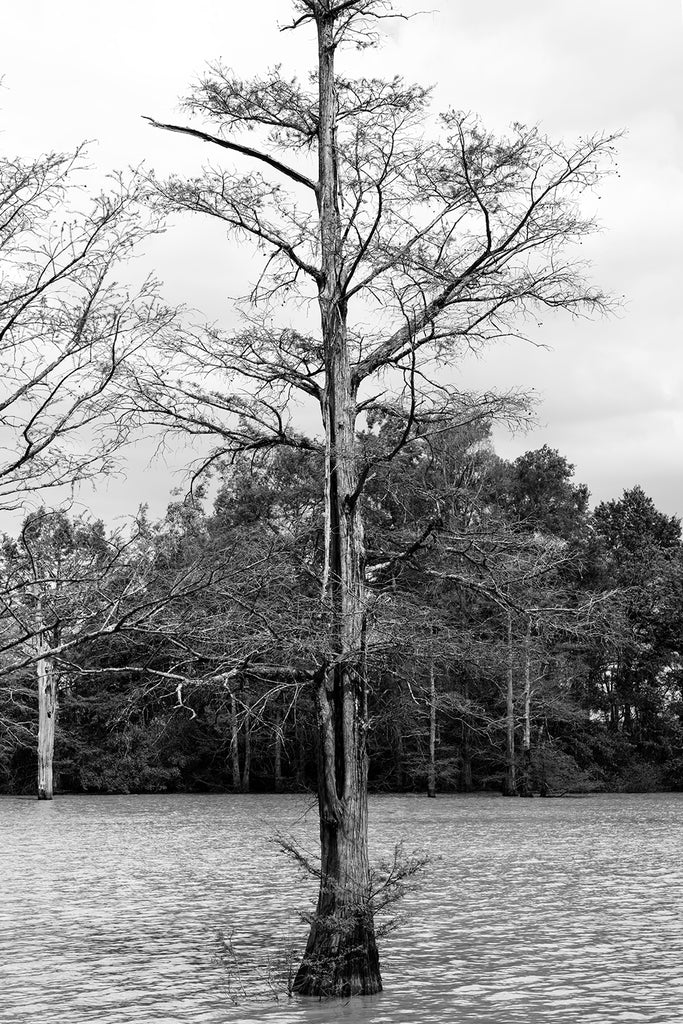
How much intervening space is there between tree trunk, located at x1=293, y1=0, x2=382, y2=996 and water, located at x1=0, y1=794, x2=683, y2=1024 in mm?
368

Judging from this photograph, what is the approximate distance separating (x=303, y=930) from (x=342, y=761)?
20.9 feet

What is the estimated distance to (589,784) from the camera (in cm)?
7100

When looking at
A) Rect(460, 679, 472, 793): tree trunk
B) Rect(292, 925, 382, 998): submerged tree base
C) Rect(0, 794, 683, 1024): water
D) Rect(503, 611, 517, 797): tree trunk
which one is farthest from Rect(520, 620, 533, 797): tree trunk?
Rect(292, 925, 382, 998): submerged tree base

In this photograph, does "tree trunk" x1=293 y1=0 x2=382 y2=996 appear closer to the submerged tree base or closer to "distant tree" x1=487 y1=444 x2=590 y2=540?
the submerged tree base

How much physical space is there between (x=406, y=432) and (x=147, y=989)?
269 inches

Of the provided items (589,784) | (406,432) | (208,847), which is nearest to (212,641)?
(406,432)

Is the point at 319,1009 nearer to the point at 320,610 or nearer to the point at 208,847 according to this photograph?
the point at 320,610

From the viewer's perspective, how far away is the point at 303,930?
724 inches

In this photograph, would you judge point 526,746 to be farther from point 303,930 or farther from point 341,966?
point 341,966

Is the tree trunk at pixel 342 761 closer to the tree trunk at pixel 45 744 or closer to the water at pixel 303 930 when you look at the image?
the water at pixel 303 930

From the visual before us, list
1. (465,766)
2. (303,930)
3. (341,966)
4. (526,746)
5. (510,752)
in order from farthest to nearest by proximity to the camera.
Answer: (465,766) < (526,746) < (510,752) < (303,930) < (341,966)

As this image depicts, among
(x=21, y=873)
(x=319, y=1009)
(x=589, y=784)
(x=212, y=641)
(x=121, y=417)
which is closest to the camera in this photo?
(x=212, y=641)

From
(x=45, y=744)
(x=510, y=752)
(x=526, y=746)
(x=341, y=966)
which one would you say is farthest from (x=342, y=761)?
(x=526, y=746)

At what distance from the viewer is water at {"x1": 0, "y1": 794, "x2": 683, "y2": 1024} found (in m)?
13.0
